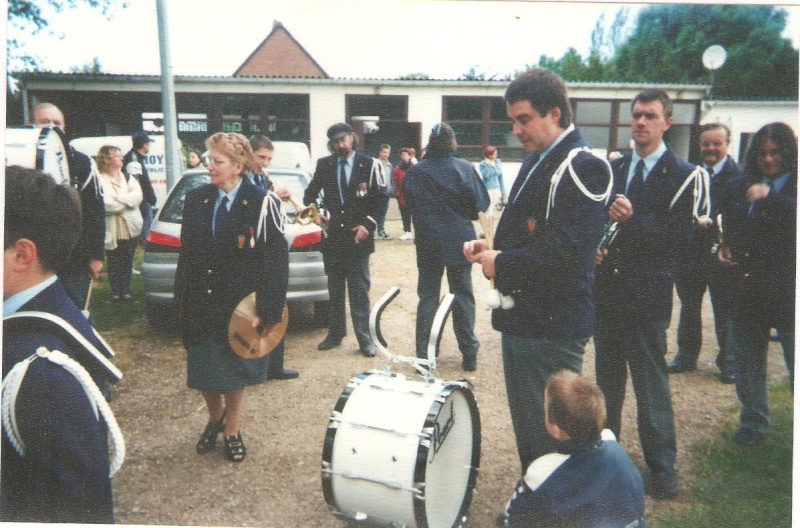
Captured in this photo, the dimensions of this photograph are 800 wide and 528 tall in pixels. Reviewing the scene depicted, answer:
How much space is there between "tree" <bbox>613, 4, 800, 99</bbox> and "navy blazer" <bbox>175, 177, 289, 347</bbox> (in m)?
1.72

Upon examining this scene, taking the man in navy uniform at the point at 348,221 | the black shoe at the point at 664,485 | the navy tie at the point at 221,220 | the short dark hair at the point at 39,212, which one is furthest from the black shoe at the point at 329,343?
the short dark hair at the point at 39,212

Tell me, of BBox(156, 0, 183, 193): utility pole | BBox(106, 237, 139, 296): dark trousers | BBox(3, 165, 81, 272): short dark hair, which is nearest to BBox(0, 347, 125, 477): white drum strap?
BBox(3, 165, 81, 272): short dark hair

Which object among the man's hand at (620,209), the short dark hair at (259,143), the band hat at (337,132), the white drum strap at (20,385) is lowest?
the white drum strap at (20,385)

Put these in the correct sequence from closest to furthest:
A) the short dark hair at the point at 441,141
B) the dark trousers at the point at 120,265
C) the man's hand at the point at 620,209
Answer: the man's hand at the point at 620,209
the short dark hair at the point at 441,141
the dark trousers at the point at 120,265

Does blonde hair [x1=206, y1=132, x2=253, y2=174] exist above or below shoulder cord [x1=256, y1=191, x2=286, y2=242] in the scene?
above

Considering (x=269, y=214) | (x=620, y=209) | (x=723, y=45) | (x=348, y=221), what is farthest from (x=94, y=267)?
(x=723, y=45)

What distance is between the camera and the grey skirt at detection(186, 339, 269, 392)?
2627mm

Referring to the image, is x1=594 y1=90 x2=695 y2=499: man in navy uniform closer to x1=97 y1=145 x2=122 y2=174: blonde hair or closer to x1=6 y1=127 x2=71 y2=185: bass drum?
x1=6 y1=127 x2=71 y2=185: bass drum

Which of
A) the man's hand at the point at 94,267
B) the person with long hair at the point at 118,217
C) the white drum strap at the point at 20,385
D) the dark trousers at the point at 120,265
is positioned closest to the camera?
the white drum strap at the point at 20,385

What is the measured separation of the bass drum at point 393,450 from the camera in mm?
1865

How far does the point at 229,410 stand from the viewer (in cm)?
277

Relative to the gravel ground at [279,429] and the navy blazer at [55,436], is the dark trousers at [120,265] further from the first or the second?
the navy blazer at [55,436]

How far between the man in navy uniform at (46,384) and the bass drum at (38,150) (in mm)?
1081

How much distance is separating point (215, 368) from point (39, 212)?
1.45m
